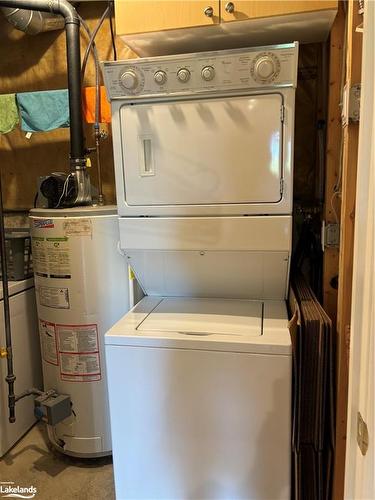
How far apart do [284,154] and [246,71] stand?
0.33 m

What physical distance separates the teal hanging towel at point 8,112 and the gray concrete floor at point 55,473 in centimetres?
190

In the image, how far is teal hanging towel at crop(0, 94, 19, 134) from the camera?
7.79 ft

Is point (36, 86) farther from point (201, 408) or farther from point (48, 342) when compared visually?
point (201, 408)

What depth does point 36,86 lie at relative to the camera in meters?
2.61

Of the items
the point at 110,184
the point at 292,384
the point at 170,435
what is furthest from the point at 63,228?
the point at 292,384

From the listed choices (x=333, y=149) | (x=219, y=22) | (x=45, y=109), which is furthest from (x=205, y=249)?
(x=45, y=109)

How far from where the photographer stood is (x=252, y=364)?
1421 mm

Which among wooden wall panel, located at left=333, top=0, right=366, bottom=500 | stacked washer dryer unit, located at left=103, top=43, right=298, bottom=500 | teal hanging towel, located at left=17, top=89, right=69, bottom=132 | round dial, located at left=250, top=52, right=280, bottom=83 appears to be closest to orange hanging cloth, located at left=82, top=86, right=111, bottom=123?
teal hanging towel, located at left=17, top=89, right=69, bottom=132

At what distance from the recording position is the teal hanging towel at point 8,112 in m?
2.38

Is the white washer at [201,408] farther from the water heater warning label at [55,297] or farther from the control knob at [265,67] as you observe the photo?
the control knob at [265,67]

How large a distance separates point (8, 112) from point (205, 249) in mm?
1606

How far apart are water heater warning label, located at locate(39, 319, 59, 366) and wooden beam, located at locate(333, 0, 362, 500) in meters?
1.41

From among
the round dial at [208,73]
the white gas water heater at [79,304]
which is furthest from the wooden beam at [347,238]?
the white gas water heater at [79,304]

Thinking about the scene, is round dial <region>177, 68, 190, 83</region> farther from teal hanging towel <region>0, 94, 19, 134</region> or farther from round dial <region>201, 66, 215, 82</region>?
teal hanging towel <region>0, 94, 19, 134</region>
